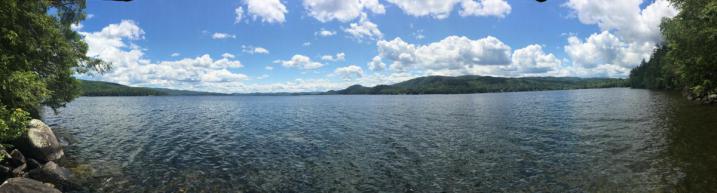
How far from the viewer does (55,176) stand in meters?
22.7

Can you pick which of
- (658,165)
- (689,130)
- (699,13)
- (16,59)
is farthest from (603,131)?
(16,59)

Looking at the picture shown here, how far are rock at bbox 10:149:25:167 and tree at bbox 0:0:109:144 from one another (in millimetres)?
2965

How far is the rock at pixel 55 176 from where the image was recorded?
2203 centimetres

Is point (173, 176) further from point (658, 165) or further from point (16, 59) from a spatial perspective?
point (658, 165)

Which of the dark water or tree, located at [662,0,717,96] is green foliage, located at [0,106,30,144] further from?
tree, located at [662,0,717,96]

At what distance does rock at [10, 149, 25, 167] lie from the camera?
24.0 metres

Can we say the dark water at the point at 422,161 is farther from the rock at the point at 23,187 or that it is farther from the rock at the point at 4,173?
the rock at the point at 4,173

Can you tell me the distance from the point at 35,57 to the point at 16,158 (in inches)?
429

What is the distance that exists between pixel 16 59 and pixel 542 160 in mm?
37174

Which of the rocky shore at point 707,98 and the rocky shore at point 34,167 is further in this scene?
the rocky shore at point 707,98

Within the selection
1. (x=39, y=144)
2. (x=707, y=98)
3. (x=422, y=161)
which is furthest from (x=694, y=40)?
(x=39, y=144)

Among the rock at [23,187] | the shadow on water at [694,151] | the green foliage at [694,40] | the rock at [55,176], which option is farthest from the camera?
the green foliage at [694,40]

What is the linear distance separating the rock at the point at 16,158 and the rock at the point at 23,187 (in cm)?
741

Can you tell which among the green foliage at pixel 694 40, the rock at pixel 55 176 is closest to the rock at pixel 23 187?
the rock at pixel 55 176
